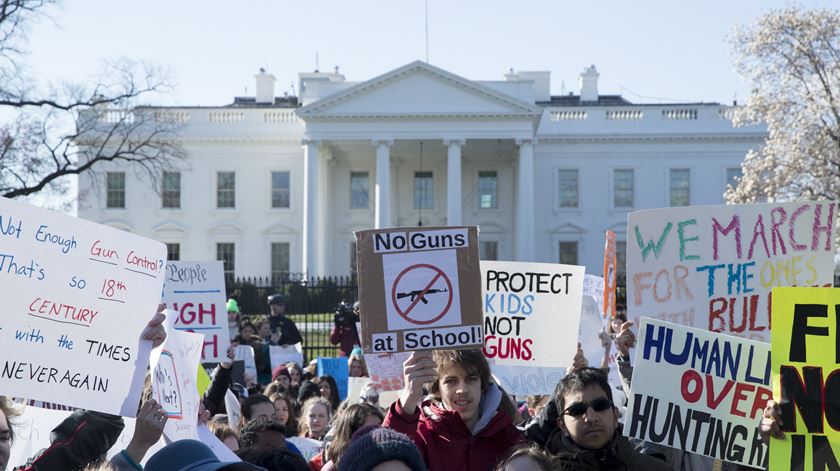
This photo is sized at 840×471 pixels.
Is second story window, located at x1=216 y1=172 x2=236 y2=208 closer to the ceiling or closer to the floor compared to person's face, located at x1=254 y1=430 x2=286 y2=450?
closer to the ceiling

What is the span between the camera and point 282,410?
7668 mm

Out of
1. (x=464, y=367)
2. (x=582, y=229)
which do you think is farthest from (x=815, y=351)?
(x=582, y=229)

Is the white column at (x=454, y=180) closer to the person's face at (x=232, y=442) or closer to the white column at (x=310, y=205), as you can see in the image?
the white column at (x=310, y=205)

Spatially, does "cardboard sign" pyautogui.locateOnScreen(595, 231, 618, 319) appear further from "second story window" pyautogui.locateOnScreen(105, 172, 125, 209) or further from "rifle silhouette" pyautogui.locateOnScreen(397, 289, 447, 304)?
"second story window" pyautogui.locateOnScreen(105, 172, 125, 209)

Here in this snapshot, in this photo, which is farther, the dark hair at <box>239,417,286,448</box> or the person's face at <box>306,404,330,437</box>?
the person's face at <box>306,404,330,437</box>

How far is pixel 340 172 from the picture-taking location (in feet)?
174

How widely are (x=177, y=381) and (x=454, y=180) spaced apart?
141 ft

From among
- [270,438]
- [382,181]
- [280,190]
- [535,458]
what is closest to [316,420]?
[270,438]

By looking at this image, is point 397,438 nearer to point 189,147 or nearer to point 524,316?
point 524,316

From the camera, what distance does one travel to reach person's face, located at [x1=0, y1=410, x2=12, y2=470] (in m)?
3.80

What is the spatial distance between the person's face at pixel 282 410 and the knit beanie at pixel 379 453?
4.33 m

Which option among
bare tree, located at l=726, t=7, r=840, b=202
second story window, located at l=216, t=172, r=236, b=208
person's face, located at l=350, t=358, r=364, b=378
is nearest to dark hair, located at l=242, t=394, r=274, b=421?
person's face, located at l=350, t=358, r=364, b=378

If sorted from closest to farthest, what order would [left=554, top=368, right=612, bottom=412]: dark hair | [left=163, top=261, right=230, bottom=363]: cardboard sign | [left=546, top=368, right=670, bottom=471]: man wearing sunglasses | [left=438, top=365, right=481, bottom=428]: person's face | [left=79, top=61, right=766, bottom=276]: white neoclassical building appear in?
[left=546, top=368, right=670, bottom=471]: man wearing sunglasses
[left=554, top=368, right=612, bottom=412]: dark hair
[left=438, top=365, right=481, bottom=428]: person's face
[left=163, top=261, right=230, bottom=363]: cardboard sign
[left=79, top=61, right=766, bottom=276]: white neoclassical building

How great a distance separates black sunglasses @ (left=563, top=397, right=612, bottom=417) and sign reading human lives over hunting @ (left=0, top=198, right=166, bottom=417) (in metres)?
1.92
